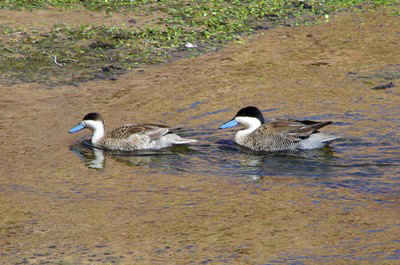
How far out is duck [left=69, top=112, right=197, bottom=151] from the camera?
36.1 feet

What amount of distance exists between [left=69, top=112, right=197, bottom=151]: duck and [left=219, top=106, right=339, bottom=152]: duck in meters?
0.87

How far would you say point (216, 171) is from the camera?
32.6 ft

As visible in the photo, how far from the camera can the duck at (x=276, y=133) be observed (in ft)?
36.1

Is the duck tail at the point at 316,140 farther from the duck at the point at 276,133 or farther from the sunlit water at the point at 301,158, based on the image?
the sunlit water at the point at 301,158

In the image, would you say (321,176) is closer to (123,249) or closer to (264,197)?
(264,197)

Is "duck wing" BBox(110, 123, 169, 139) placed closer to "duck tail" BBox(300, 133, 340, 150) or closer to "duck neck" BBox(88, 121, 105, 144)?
"duck neck" BBox(88, 121, 105, 144)

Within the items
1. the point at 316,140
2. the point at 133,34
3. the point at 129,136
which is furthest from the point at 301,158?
the point at 133,34

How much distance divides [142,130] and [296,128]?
2124 millimetres

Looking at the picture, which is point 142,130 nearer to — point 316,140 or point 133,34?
point 316,140

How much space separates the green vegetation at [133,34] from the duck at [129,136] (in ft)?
9.04

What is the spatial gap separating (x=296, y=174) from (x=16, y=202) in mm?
3335

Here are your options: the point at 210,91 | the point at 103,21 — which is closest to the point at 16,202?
the point at 210,91

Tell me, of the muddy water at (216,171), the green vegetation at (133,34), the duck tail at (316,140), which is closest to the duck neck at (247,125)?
the muddy water at (216,171)

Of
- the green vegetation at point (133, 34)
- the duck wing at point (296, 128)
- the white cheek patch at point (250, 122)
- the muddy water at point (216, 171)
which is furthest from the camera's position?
the green vegetation at point (133, 34)
